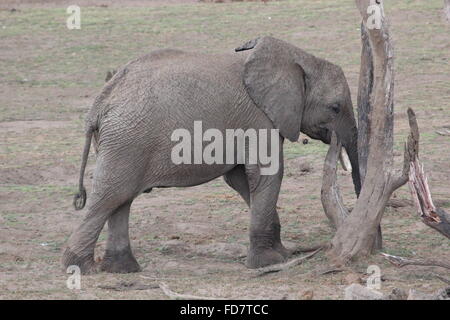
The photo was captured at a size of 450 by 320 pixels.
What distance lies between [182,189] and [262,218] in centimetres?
283

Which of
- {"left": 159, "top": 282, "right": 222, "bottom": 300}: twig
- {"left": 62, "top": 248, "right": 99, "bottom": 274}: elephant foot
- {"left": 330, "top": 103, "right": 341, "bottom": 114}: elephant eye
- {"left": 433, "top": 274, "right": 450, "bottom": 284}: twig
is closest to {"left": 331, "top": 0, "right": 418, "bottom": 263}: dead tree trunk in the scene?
{"left": 330, "top": 103, "right": 341, "bottom": 114}: elephant eye

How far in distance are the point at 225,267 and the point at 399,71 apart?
313 inches

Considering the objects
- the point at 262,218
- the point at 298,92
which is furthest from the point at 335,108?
the point at 262,218

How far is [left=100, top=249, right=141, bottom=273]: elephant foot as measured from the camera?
8.09 metres

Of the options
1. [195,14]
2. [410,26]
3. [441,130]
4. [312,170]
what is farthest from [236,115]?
[195,14]

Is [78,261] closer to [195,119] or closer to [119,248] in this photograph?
[119,248]

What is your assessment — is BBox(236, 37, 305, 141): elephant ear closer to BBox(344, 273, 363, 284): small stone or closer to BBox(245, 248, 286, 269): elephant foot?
BBox(245, 248, 286, 269): elephant foot

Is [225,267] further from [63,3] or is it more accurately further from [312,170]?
[63,3]

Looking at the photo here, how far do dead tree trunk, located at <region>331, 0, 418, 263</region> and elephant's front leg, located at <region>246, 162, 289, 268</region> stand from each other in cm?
50

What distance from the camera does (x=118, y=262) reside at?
8102 millimetres

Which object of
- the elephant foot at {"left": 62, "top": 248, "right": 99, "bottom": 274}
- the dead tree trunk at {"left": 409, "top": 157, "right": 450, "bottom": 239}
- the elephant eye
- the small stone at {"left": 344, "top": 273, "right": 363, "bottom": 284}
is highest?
the elephant eye

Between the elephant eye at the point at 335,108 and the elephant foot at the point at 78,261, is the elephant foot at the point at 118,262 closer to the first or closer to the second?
the elephant foot at the point at 78,261
